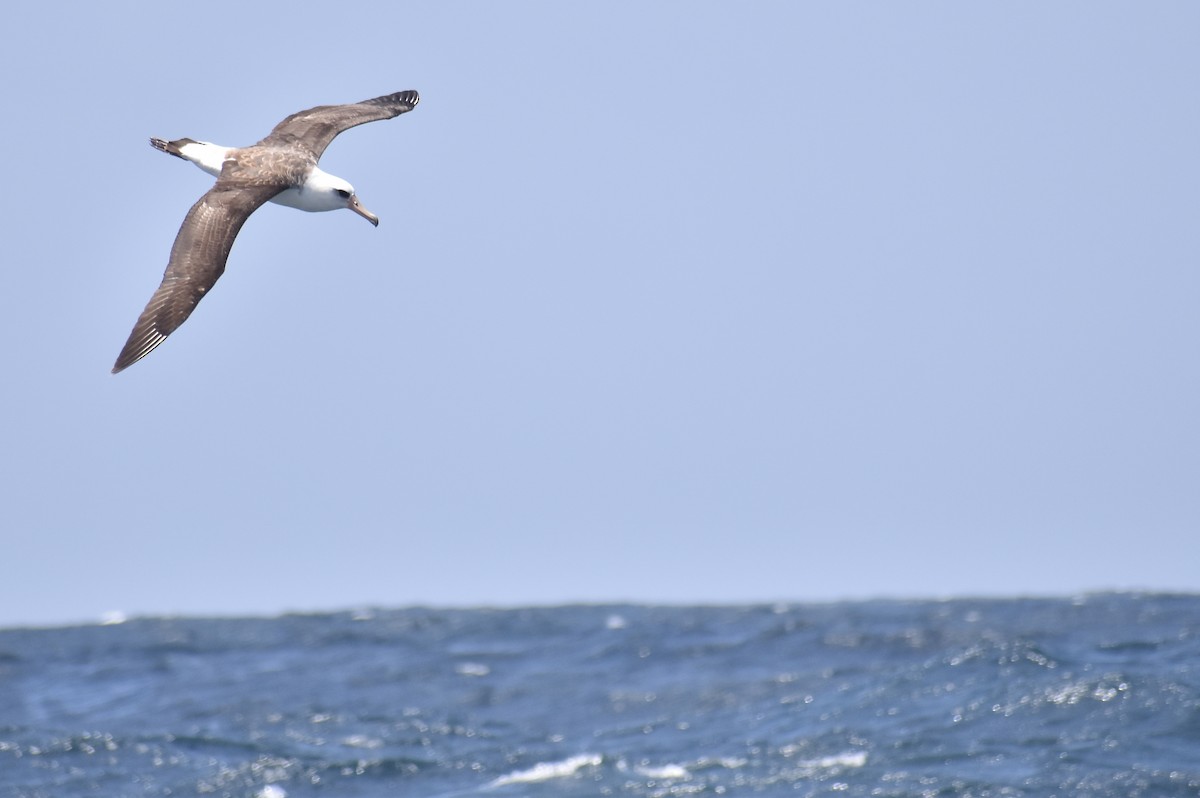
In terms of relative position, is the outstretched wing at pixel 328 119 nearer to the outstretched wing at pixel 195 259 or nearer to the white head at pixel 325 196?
the white head at pixel 325 196

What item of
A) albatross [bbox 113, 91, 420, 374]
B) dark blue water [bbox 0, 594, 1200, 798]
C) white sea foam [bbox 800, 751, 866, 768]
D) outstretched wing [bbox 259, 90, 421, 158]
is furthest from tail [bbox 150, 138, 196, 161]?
white sea foam [bbox 800, 751, 866, 768]

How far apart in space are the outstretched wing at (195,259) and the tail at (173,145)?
1017 millimetres

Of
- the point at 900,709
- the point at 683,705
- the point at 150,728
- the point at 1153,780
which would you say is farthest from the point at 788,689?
the point at 150,728

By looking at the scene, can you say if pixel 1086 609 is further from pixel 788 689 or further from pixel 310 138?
pixel 310 138

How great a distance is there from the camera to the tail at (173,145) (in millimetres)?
17406

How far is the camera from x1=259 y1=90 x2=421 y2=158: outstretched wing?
60.2ft

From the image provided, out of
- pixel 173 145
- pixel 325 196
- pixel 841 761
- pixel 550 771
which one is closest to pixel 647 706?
pixel 550 771

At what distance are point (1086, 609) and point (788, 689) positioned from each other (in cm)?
1219

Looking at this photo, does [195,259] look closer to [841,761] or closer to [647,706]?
[841,761]

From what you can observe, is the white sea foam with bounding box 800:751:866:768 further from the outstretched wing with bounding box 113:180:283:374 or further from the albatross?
the outstretched wing with bounding box 113:180:283:374

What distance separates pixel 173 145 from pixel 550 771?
50.4 feet

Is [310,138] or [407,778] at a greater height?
[310,138]

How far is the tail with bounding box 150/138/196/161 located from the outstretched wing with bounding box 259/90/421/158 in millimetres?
990

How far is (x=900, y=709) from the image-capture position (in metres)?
29.4
